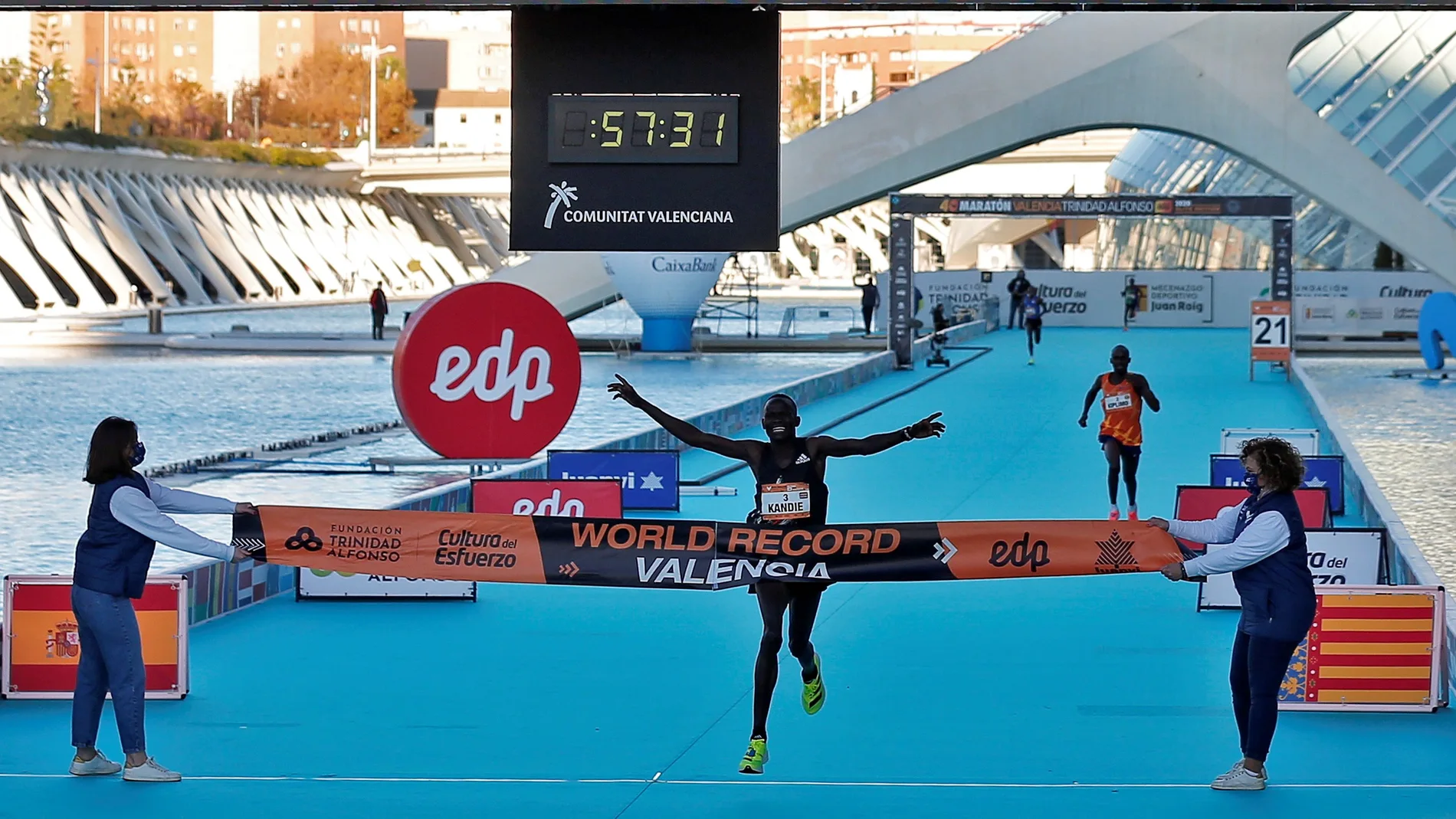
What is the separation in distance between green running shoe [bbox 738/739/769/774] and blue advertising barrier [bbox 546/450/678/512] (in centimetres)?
937

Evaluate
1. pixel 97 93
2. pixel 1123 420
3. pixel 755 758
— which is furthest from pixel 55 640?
pixel 97 93

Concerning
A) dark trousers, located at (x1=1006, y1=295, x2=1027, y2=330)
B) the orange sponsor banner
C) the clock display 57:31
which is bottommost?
the orange sponsor banner

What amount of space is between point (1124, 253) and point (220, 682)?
230 feet

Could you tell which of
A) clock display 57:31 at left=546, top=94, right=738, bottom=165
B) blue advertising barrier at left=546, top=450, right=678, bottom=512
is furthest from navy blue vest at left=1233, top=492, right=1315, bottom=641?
blue advertising barrier at left=546, top=450, right=678, bottom=512

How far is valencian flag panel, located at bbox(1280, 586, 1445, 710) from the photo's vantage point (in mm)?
9422

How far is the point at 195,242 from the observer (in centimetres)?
7581

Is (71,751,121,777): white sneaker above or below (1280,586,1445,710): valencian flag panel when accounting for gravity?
below

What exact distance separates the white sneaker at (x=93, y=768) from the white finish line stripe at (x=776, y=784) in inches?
2.9

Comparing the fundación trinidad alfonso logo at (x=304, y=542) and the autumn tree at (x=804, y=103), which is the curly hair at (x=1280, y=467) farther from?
the autumn tree at (x=804, y=103)

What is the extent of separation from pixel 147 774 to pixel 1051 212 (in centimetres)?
3790

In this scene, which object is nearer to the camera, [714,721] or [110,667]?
[110,667]

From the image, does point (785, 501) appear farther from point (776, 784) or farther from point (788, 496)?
point (776, 784)

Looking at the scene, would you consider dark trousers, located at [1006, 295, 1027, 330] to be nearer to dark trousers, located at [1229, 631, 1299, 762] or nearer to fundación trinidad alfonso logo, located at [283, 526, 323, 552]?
fundación trinidad alfonso logo, located at [283, 526, 323, 552]

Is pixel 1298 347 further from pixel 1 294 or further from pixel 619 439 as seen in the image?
pixel 1 294
